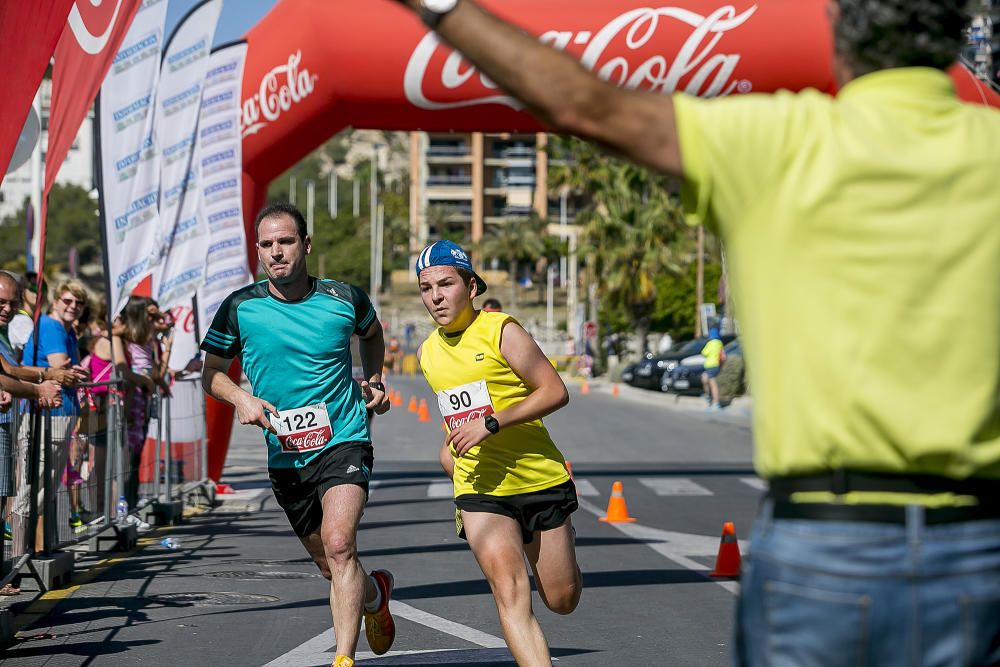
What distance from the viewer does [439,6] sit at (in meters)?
2.57

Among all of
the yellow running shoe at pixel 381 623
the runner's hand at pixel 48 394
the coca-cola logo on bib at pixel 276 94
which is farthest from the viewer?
the coca-cola logo on bib at pixel 276 94

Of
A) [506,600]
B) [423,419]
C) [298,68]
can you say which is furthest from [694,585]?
[423,419]

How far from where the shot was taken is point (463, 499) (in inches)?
249

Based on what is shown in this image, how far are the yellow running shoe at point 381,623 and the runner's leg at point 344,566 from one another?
33cm

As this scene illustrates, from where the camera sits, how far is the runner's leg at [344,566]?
6.71m

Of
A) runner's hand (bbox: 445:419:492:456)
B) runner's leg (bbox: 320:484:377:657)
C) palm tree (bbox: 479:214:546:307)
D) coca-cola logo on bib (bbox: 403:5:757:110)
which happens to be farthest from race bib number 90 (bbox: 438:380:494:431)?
palm tree (bbox: 479:214:546:307)

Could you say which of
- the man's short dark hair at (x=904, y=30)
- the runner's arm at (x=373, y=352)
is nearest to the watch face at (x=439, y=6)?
the man's short dark hair at (x=904, y=30)

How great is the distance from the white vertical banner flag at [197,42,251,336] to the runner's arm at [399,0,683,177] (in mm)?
12886

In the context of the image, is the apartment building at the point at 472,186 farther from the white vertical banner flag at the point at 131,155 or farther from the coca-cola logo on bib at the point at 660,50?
the white vertical banner flag at the point at 131,155

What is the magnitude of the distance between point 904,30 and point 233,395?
471 centimetres

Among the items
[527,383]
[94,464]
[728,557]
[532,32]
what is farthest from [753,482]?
[527,383]

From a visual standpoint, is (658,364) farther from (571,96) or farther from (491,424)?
(571,96)

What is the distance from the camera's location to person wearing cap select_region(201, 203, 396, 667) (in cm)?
691

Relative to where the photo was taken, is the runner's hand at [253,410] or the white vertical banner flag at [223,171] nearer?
the runner's hand at [253,410]
